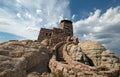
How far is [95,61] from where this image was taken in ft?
188

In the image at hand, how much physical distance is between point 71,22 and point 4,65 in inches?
3332

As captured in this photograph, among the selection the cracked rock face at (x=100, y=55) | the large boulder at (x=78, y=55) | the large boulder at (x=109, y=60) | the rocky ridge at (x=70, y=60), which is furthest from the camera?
the large boulder at (x=78, y=55)

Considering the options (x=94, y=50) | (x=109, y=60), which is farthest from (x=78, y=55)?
(x=109, y=60)

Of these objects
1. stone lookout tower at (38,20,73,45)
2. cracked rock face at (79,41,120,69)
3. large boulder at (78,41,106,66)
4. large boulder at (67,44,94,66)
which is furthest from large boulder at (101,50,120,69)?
stone lookout tower at (38,20,73,45)

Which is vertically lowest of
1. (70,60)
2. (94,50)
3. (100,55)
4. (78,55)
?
(70,60)

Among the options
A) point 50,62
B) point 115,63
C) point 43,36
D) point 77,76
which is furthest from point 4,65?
point 43,36

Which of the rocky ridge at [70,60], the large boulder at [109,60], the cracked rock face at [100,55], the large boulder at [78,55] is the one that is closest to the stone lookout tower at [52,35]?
the rocky ridge at [70,60]

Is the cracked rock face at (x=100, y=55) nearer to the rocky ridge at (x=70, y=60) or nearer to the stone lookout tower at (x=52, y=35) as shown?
the rocky ridge at (x=70, y=60)

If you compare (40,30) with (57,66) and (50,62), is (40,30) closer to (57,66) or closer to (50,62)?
(50,62)

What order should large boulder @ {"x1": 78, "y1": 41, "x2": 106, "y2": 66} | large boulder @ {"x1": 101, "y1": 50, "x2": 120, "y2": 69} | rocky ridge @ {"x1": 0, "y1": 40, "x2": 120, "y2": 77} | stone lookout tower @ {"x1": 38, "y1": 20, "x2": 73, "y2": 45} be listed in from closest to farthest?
rocky ridge @ {"x1": 0, "y1": 40, "x2": 120, "y2": 77} → large boulder @ {"x1": 101, "y1": 50, "x2": 120, "y2": 69} → large boulder @ {"x1": 78, "y1": 41, "x2": 106, "y2": 66} → stone lookout tower @ {"x1": 38, "y1": 20, "x2": 73, "y2": 45}

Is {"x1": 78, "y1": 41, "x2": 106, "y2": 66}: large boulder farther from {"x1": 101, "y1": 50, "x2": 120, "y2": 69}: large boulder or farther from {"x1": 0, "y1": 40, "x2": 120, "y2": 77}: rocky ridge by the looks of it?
{"x1": 101, "y1": 50, "x2": 120, "y2": 69}: large boulder

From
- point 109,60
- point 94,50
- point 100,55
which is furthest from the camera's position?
point 94,50

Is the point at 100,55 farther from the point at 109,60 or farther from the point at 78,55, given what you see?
the point at 78,55

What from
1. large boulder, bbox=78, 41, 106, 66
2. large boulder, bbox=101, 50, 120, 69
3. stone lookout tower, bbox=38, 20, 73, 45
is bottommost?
large boulder, bbox=101, 50, 120, 69
